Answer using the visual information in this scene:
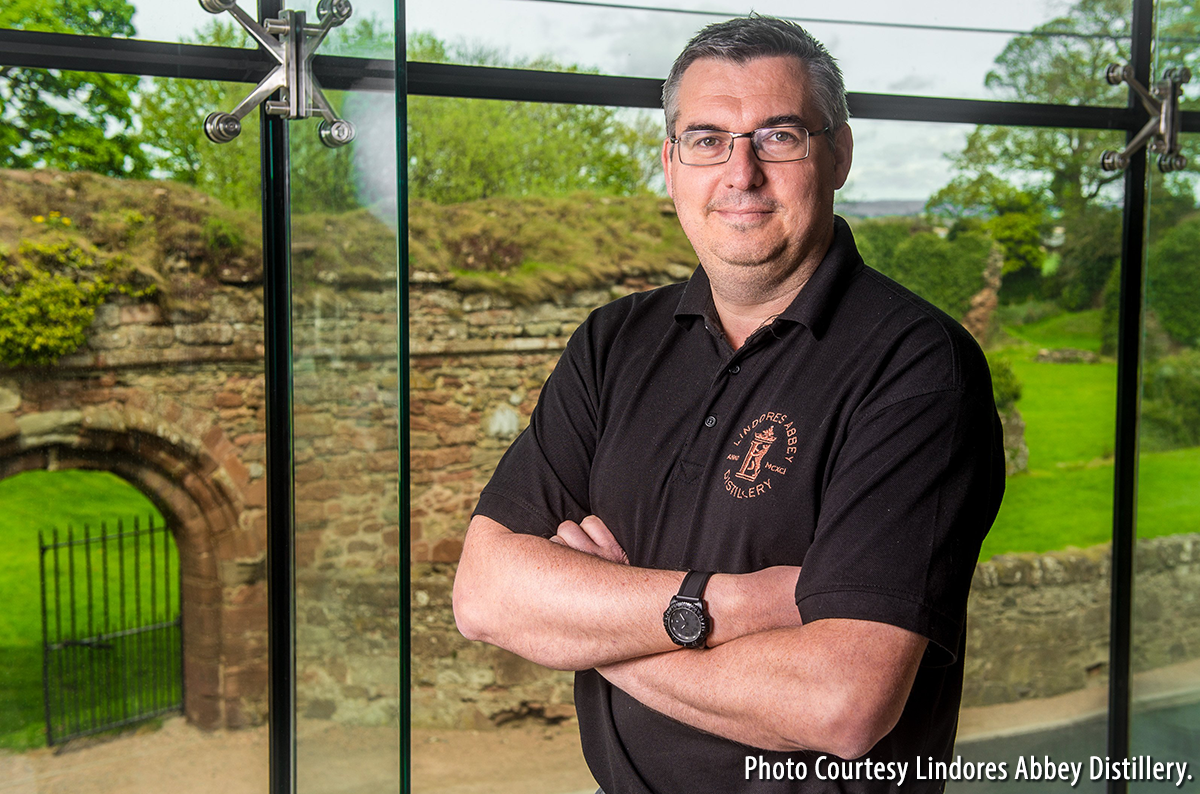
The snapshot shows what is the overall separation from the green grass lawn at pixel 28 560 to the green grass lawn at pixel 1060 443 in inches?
317

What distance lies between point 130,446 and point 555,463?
5048 mm

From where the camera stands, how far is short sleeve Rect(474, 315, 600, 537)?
1.33m

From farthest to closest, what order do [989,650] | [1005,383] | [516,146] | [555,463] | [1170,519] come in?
[1005,383], [516,146], [989,650], [1170,519], [555,463]

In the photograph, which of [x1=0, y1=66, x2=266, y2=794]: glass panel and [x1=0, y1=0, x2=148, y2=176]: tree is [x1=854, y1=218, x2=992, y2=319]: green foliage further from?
[x1=0, y1=0, x2=148, y2=176]: tree

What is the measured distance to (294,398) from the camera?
2109mm

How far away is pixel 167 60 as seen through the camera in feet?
7.76

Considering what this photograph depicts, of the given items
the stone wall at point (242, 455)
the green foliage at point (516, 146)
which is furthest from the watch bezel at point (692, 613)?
the green foliage at point (516, 146)

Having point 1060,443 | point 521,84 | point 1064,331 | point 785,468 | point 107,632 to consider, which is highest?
point 521,84

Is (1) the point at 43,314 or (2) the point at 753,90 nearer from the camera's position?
(2) the point at 753,90

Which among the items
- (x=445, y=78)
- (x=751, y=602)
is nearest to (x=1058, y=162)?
(x=445, y=78)

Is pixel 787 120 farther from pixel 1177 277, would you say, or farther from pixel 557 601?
pixel 1177 277

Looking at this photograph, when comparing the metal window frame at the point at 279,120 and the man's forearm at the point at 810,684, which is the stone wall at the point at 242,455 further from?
the man's forearm at the point at 810,684

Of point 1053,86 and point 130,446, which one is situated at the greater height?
point 1053,86

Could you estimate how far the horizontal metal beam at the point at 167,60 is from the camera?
Result: 1872 millimetres
